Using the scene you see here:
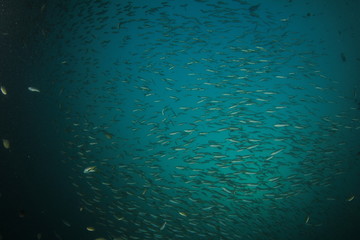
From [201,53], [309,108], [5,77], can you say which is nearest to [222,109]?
[201,53]

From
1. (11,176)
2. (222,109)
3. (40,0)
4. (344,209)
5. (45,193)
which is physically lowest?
(344,209)

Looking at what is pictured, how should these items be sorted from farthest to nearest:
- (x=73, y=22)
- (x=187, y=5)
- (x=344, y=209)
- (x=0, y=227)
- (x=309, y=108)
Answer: (x=344, y=209), (x=0, y=227), (x=309, y=108), (x=73, y=22), (x=187, y=5)

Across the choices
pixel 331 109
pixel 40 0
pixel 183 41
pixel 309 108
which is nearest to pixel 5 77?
pixel 40 0

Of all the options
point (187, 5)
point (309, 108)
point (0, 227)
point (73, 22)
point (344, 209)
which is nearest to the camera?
point (187, 5)

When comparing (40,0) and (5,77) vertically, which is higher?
(40,0)

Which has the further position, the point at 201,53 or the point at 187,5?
the point at 201,53

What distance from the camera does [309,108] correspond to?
37.7 ft

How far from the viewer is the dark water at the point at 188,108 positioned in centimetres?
909

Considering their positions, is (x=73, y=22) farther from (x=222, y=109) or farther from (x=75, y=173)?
(x=75, y=173)

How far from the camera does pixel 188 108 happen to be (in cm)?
926

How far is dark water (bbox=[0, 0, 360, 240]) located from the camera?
29.8 ft

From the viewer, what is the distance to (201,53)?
974 cm

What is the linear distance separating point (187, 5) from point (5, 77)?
1196 centimetres

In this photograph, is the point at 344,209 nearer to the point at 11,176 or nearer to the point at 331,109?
the point at 331,109
